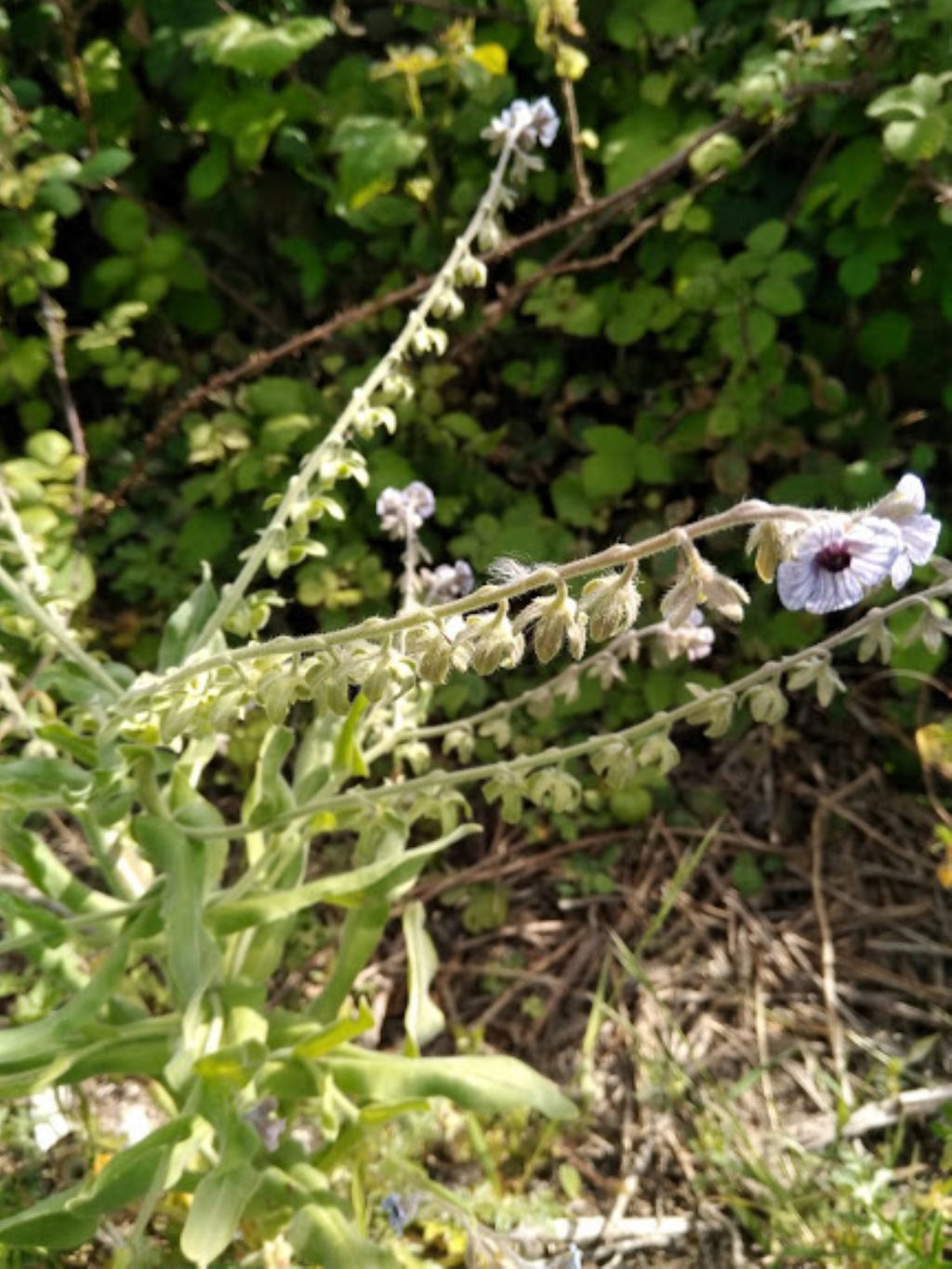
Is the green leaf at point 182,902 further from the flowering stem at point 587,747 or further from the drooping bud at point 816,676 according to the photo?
the drooping bud at point 816,676

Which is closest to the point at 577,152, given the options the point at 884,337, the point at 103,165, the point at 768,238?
the point at 768,238

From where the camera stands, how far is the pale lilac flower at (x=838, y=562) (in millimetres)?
910

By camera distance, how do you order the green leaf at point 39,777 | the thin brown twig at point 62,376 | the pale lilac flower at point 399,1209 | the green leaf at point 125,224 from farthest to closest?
the green leaf at point 125,224 → the thin brown twig at point 62,376 → the pale lilac flower at point 399,1209 → the green leaf at point 39,777

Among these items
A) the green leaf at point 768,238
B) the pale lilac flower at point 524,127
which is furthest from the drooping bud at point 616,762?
the green leaf at point 768,238

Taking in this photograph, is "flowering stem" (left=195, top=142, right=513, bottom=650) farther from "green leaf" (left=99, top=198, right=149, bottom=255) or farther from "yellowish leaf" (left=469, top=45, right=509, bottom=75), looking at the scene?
"green leaf" (left=99, top=198, right=149, bottom=255)

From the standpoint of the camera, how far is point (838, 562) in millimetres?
941

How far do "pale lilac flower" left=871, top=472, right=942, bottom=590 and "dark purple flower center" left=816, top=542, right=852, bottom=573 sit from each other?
4cm

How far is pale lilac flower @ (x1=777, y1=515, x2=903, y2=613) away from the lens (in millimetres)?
910

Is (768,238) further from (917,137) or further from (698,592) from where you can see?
(698,592)

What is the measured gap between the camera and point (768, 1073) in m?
2.10

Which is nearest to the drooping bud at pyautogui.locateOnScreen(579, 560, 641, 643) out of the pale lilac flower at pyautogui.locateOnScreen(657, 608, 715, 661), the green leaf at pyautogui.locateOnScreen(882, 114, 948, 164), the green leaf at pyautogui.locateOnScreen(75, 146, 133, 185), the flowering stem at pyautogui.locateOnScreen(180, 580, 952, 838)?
the flowering stem at pyautogui.locateOnScreen(180, 580, 952, 838)

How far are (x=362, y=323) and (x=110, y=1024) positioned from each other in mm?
1502

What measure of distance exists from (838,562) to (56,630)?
3.56 ft

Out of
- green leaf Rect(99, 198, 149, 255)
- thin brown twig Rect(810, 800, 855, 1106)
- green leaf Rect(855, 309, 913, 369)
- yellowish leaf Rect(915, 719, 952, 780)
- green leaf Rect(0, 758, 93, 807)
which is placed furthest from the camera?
green leaf Rect(99, 198, 149, 255)
